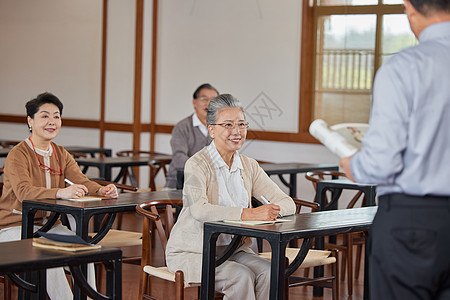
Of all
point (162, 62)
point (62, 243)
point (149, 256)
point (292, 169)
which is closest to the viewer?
point (62, 243)

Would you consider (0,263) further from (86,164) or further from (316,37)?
(316,37)

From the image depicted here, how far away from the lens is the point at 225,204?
359 centimetres

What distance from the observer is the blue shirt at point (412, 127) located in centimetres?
202

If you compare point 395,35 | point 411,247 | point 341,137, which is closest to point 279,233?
point 341,137

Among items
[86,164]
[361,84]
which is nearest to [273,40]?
[361,84]

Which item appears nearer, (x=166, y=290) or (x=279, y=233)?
(x=279, y=233)

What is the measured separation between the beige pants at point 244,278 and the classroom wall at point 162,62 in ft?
13.4

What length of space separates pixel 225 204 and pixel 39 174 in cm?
120

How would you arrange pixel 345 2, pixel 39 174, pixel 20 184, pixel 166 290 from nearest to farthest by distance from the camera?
pixel 20 184
pixel 39 174
pixel 166 290
pixel 345 2

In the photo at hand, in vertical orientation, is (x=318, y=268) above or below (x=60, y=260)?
below

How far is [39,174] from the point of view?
420 centimetres

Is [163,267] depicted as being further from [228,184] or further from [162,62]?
[162,62]

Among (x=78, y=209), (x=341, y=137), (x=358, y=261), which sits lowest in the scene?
(x=358, y=261)

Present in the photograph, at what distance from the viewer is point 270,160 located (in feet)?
25.9
